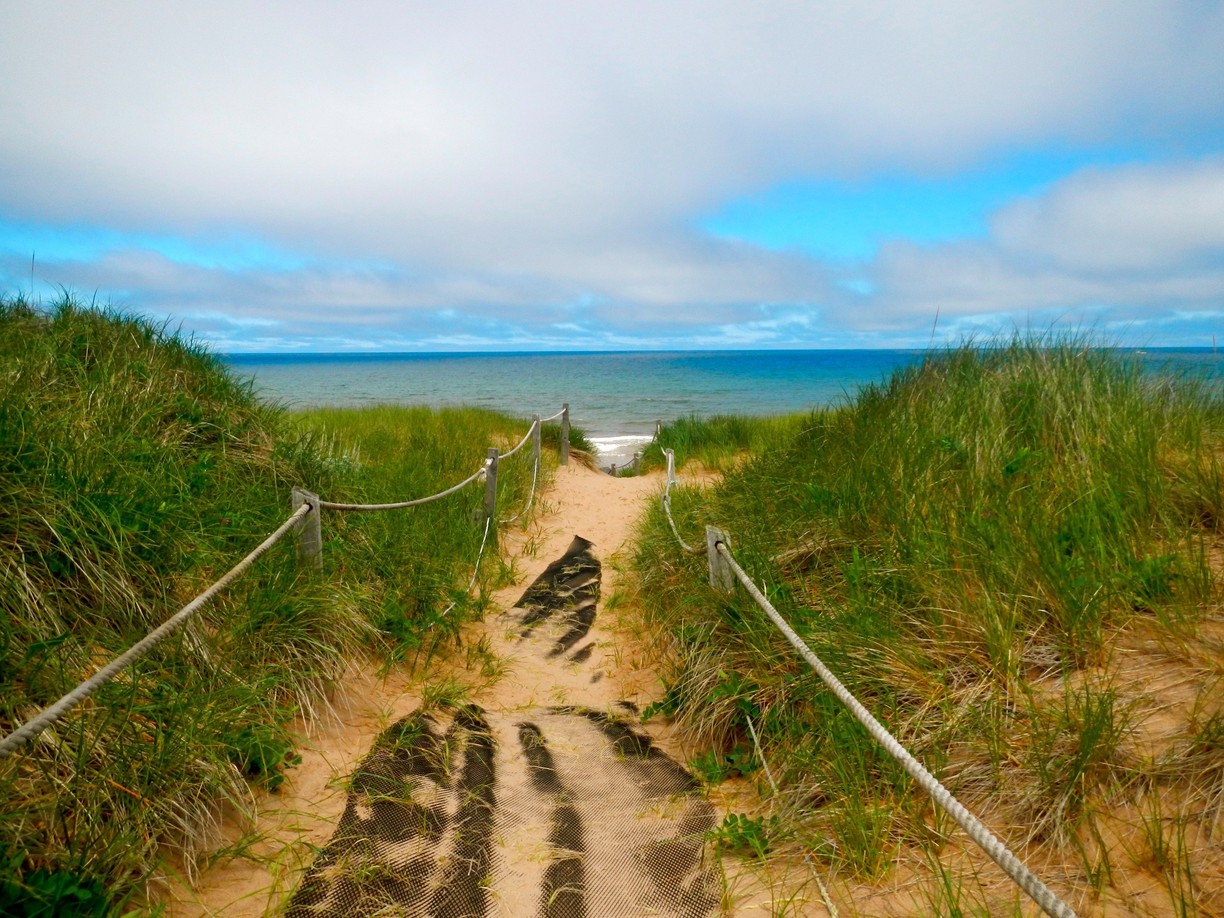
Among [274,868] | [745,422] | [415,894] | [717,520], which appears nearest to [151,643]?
[274,868]

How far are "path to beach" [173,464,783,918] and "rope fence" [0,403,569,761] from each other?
787mm

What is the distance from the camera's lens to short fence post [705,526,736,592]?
3.78 meters

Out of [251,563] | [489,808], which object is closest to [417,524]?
[251,563]

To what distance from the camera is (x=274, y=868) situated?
245 cm

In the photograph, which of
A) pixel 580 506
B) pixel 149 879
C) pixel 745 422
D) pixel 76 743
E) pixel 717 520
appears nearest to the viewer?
pixel 149 879

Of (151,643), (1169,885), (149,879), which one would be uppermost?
(151,643)

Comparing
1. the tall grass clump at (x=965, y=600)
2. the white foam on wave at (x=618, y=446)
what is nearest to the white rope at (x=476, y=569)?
the tall grass clump at (x=965, y=600)

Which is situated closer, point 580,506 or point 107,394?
point 107,394

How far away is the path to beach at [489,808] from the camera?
7.80ft

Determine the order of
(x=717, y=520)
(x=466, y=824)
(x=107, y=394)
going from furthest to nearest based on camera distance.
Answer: (x=717, y=520)
(x=107, y=394)
(x=466, y=824)

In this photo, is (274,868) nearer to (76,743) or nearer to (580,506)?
(76,743)

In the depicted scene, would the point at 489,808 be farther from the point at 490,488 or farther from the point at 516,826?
the point at 490,488

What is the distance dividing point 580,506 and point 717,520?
4238mm

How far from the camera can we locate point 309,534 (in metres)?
3.89
